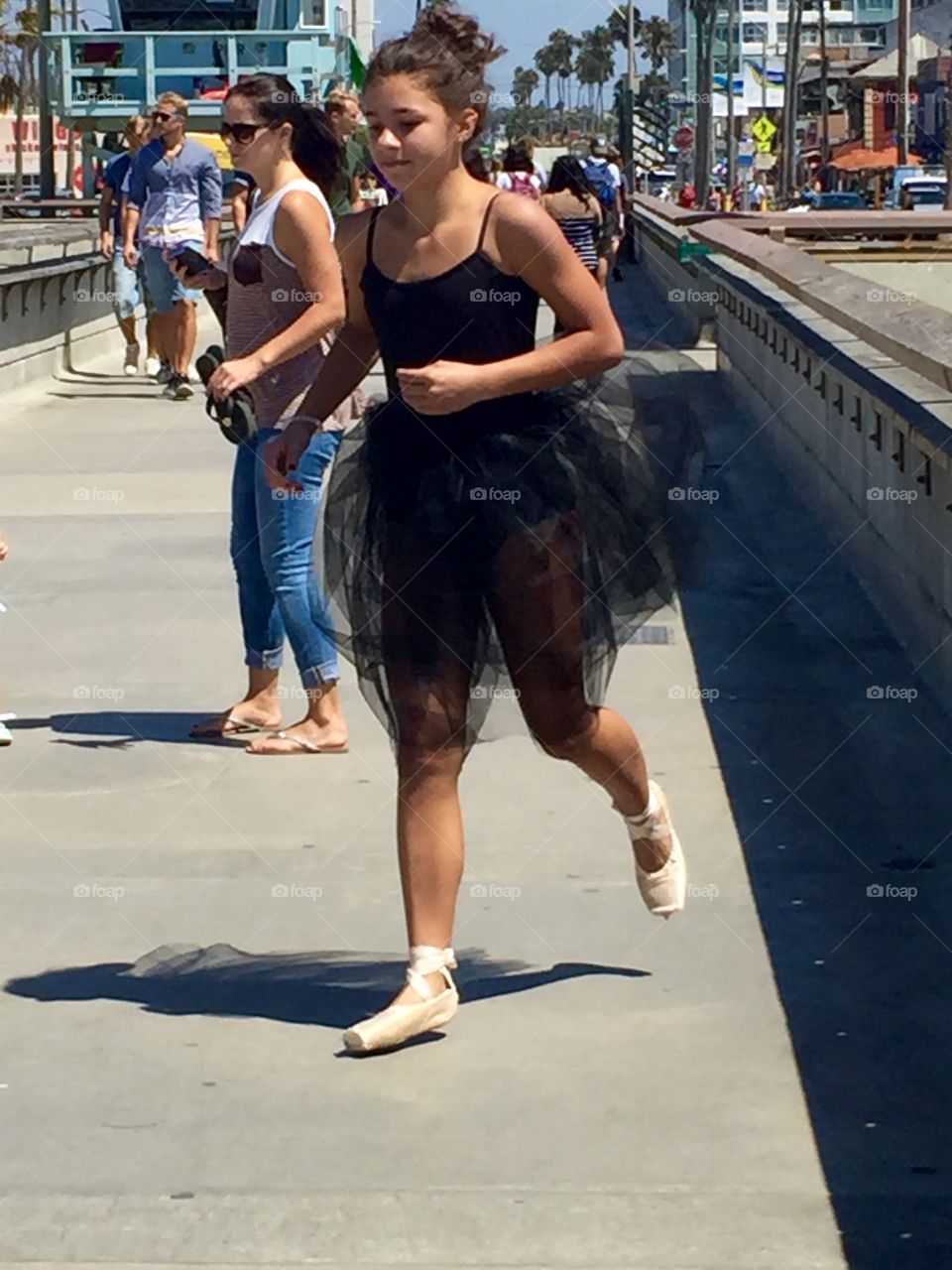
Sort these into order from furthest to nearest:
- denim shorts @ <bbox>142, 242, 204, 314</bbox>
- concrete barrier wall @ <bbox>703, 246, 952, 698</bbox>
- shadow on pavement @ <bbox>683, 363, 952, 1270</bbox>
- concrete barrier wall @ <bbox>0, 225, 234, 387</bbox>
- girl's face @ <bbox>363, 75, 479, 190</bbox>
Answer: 1. concrete barrier wall @ <bbox>0, 225, 234, 387</bbox>
2. denim shorts @ <bbox>142, 242, 204, 314</bbox>
3. concrete barrier wall @ <bbox>703, 246, 952, 698</bbox>
4. girl's face @ <bbox>363, 75, 479, 190</bbox>
5. shadow on pavement @ <bbox>683, 363, 952, 1270</bbox>

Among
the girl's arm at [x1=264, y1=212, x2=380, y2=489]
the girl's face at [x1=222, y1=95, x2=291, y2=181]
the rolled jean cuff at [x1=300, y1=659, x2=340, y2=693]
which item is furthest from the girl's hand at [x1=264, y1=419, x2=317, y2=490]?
the rolled jean cuff at [x1=300, y1=659, x2=340, y2=693]

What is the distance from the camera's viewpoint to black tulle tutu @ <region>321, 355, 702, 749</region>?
17.1ft

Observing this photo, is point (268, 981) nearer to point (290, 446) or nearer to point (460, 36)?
point (290, 446)

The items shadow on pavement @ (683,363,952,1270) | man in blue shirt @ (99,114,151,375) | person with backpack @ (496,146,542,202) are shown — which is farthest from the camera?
person with backpack @ (496,146,542,202)

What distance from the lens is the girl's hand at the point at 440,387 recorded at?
16.2 feet

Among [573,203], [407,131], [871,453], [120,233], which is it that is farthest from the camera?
[573,203]

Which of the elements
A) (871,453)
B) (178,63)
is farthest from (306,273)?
(178,63)

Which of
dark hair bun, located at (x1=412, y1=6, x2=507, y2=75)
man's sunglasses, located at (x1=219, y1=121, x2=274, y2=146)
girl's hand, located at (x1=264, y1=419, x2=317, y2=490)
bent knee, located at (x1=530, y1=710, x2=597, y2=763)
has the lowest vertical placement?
bent knee, located at (x1=530, y1=710, x2=597, y2=763)

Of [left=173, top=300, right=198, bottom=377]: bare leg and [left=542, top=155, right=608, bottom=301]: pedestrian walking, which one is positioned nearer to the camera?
[left=173, top=300, right=198, bottom=377]: bare leg

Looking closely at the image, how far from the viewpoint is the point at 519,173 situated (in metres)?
24.7

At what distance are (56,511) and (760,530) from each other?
3609 mm

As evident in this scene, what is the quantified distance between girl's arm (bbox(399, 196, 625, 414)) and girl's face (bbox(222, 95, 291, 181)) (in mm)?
2237

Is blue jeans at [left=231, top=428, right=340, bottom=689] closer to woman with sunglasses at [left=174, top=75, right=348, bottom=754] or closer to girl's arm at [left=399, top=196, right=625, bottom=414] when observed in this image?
woman with sunglasses at [left=174, top=75, right=348, bottom=754]

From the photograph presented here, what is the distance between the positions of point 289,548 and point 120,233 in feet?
39.3
